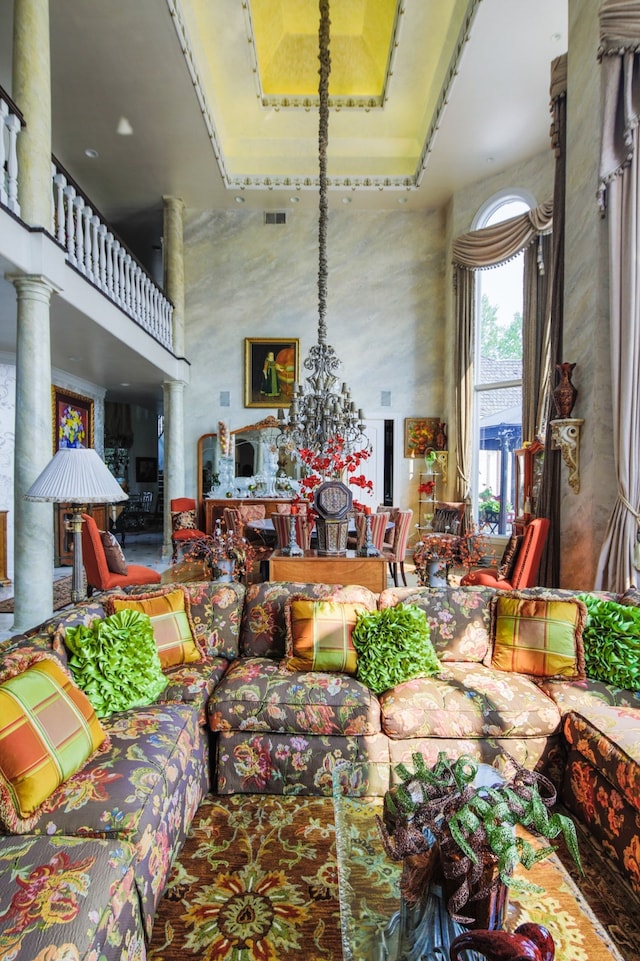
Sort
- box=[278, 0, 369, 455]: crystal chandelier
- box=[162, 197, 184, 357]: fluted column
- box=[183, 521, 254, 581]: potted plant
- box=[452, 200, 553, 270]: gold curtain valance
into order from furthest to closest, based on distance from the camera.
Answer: box=[162, 197, 184, 357]: fluted column
box=[452, 200, 553, 270]: gold curtain valance
box=[278, 0, 369, 455]: crystal chandelier
box=[183, 521, 254, 581]: potted plant

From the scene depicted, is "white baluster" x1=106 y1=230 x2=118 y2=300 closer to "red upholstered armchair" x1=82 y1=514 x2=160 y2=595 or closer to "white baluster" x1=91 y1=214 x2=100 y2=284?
"white baluster" x1=91 y1=214 x2=100 y2=284

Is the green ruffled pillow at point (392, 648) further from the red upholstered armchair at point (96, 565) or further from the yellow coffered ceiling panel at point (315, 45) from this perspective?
the yellow coffered ceiling panel at point (315, 45)

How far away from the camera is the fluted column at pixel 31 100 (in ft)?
13.5

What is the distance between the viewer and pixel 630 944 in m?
1.60

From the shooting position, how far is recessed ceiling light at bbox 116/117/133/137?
6707mm

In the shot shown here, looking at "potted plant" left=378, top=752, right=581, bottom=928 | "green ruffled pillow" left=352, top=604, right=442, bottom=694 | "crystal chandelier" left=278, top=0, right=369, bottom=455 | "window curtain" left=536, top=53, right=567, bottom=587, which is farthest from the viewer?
"crystal chandelier" left=278, top=0, right=369, bottom=455

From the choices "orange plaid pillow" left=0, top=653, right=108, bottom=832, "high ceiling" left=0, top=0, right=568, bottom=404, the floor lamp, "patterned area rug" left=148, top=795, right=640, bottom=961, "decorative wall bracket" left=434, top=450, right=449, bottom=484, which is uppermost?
"high ceiling" left=0, top=0, right=568, bottom=404

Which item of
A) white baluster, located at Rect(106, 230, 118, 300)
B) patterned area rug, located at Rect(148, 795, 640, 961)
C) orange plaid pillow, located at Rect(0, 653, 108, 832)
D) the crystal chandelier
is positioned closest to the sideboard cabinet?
the crystal chandelier

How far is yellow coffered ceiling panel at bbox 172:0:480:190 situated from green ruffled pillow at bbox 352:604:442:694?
636 centimetres

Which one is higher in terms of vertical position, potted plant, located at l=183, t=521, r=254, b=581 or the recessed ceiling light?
the recessed ceiling light

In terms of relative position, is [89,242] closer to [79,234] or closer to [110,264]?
[79,234]

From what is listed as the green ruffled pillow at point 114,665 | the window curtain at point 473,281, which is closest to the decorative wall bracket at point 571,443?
the window curtain at point 473,281

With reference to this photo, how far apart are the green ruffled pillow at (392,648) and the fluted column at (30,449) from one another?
305cm

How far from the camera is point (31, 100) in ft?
13.6
